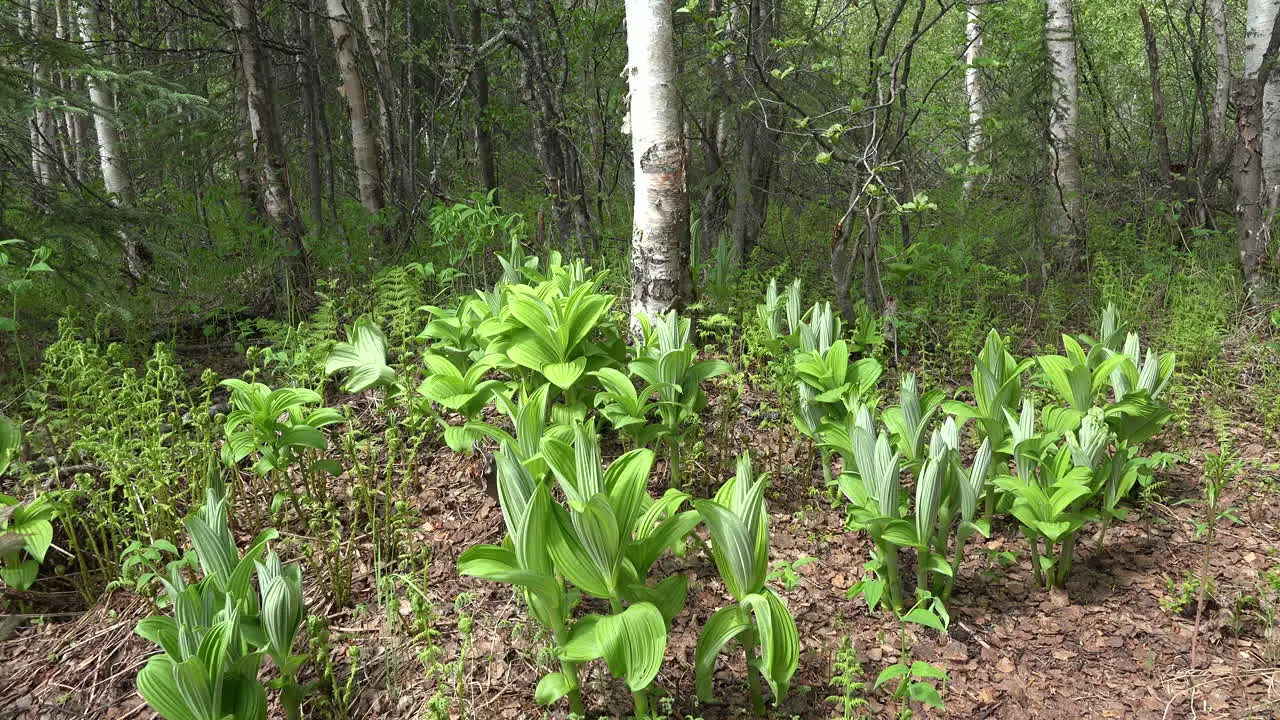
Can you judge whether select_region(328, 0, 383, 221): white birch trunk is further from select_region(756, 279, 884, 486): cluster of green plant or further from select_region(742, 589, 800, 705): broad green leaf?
select_region(742, 589, 800, 705): broad green leaf

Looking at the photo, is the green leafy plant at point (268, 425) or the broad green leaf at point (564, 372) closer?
the green leafy plant at point (268, 425)

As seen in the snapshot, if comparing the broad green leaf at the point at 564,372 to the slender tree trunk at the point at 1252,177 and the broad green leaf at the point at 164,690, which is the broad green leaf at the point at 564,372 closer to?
the broad green leaf at the point at 164,690

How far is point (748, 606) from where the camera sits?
2107 millimetres

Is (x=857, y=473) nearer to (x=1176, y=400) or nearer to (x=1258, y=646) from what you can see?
(x=1258, y=646)

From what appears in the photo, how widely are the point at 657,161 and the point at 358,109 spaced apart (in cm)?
332

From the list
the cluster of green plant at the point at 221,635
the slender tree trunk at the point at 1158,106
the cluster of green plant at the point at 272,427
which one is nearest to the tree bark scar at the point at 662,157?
the cluster of green plant at the point at 272,427

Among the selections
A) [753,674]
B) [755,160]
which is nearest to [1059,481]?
[753,674]

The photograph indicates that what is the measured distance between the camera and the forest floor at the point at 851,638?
227 centimetres

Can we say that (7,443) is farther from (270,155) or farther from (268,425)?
(270,155)

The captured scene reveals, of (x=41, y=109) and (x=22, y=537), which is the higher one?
(x=41, y=109)

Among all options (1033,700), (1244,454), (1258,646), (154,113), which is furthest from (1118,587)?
(154,113)

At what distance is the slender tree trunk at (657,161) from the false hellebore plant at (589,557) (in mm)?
1846

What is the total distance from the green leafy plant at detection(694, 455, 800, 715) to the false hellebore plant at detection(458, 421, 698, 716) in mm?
129

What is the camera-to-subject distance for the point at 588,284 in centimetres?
330
